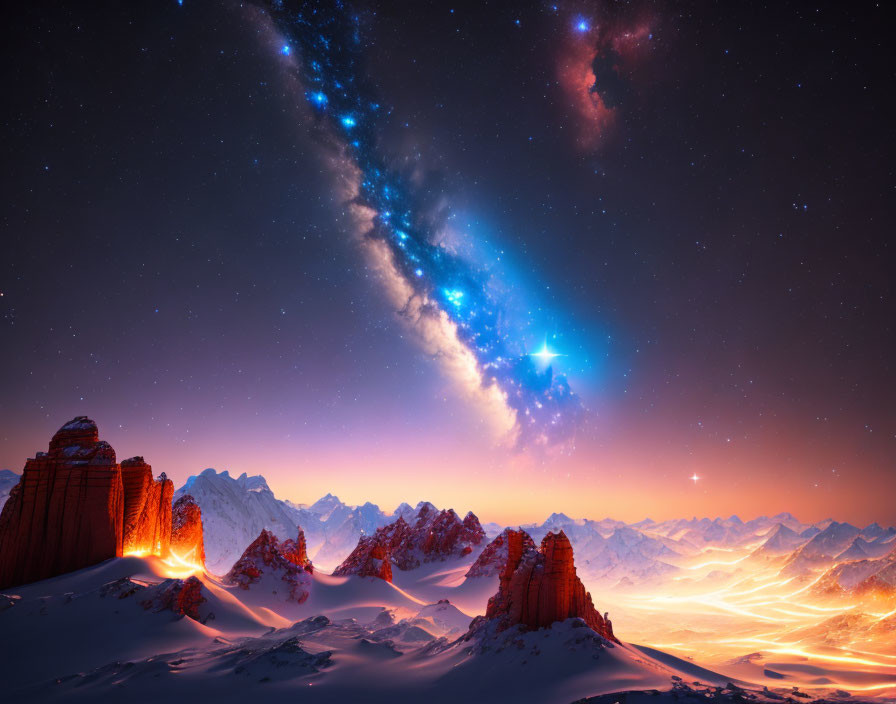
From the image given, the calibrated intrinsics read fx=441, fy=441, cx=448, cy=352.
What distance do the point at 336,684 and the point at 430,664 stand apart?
604 cm

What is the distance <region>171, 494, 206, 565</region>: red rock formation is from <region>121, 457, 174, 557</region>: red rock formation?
5449 millimetres

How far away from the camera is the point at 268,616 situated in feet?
155

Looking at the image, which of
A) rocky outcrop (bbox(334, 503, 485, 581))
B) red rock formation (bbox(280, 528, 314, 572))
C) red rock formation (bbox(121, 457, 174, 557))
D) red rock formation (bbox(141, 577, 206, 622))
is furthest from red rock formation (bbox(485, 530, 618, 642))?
rocky outcrop (bbox(334, 503, 485, 581))

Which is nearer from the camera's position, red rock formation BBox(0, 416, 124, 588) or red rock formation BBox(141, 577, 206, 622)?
red rock formation BBox(141, 577, 206, 622)

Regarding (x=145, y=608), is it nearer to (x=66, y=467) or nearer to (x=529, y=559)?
(x=66, y=467)

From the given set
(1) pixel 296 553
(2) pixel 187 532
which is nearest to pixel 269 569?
(1) pixel 296 553

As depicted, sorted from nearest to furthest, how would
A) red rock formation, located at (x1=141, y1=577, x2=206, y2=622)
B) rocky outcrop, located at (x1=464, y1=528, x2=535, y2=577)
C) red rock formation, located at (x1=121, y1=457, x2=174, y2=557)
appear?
red rock formation, located at (x1=141, y1=577, x2=206, y2=622) → red rock formation, located at (x1=121, y1=457, x2=174, y2=557) → rocky outcrop, located at (x1=464, y1=528, x2=535, y2=577)

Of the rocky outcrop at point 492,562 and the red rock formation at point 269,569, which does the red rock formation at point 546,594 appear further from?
the rocky outcrop at point 492,562

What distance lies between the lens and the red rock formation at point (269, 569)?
191 ft

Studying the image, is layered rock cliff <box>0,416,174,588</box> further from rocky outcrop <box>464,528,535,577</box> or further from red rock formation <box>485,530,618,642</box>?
rocky outcrop <box>464,528,535,577</box>

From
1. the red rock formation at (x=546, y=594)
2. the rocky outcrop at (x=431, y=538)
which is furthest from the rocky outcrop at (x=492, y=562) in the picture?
the red rock formation at (x=546, y=594)

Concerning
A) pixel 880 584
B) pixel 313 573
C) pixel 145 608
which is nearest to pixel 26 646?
pixel 145 608

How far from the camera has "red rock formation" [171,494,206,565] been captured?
54.5 m

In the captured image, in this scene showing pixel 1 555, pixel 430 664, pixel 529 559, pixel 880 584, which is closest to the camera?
pixel 430 664
